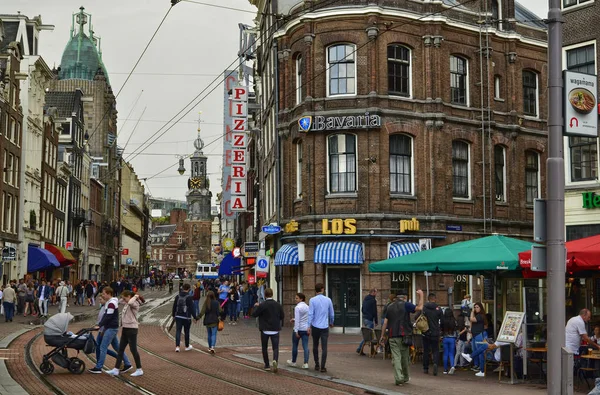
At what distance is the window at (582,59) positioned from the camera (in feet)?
78.0

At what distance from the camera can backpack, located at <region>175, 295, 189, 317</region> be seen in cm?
2125

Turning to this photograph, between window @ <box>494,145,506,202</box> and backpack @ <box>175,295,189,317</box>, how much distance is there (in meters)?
17.3

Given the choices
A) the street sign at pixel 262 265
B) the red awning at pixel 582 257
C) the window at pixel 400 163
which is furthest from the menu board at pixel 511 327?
the street sign at pixel 262 265

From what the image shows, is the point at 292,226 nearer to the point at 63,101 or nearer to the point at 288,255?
the point at 288,255

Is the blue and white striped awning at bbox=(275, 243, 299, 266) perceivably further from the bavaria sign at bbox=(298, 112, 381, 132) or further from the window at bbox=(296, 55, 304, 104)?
the window at bbox=(296, 55, 304, 104)

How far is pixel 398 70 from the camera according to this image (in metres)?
32.2

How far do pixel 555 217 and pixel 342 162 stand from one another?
21.3m

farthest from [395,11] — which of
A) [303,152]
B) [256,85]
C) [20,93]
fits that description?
[20,93]

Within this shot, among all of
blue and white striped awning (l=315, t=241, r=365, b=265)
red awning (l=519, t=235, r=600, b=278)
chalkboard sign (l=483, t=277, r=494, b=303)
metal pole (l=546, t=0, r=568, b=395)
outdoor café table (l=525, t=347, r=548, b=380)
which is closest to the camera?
metal pole (l=546, t=0, r=568, b=395)

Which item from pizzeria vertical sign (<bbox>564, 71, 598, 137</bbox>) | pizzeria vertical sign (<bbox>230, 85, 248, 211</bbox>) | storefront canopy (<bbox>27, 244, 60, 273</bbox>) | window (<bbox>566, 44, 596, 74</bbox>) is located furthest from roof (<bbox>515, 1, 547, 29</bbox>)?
storefront canopy (<bbox>27, 244, 60, 273</bbox>)

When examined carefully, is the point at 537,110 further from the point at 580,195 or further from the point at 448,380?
the point at 448,380

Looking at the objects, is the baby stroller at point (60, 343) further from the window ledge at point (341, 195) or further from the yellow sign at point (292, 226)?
the yellow sign at point (292, 226)

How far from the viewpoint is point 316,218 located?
31.6 metres

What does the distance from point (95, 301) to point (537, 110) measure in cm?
3421
